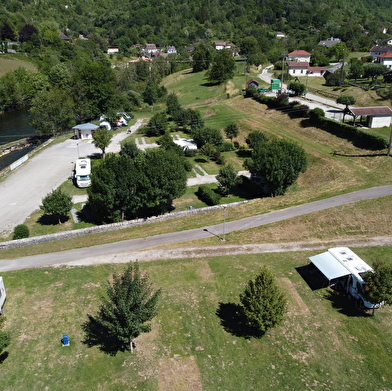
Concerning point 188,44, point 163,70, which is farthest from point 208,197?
point 188,44

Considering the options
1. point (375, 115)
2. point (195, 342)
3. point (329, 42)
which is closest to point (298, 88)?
point (375, 115)

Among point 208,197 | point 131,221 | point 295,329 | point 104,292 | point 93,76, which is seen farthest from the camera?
point 93,76

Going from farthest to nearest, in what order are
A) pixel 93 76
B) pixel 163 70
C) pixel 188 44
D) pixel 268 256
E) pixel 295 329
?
pixel 188 44
pixel 163 70
pixel 93 76
pixel 268 256
pixel 295 329

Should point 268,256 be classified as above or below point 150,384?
below

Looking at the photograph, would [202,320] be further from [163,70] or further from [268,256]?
[163,70]

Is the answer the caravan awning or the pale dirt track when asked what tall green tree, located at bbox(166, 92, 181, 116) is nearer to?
the pale dirt track

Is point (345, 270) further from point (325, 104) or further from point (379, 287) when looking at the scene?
point (325, 104)

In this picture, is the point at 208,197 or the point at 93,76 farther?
the point at 93,76

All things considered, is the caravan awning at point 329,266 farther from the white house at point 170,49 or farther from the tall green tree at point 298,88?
the white house at point 170,49

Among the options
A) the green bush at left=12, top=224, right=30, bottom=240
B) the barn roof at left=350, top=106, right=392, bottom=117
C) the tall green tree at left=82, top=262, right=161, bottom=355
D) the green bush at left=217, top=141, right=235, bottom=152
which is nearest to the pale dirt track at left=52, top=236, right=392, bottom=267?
the green bush at left=12, top=224, right=30, bottom=240
